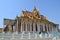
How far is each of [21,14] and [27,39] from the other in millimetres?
20279

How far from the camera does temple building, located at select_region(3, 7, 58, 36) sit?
3422cm

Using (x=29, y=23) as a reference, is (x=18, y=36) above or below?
below

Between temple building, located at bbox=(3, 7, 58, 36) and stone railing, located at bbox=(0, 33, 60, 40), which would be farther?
temple building, located at bbox=(3, 7, 58, 36)

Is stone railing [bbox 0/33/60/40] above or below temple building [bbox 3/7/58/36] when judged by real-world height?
below

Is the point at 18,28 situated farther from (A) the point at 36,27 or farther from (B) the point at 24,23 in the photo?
(A) the point at 36,27

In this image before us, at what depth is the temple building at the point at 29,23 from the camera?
34222 millimetres

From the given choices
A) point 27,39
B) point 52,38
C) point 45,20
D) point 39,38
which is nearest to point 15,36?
point 27,39

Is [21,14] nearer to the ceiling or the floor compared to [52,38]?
nearer to the ceiling

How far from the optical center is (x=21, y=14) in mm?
37344

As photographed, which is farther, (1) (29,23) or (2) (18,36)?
(1) (29,23)

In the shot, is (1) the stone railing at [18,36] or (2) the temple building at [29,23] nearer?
(1) the stone railing at [18,36]

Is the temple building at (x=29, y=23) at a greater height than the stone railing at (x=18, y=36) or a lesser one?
greater

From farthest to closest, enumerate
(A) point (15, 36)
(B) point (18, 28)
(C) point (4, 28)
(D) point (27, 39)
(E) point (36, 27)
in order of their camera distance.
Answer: (E) point (36, 27)
(B) point (18, 28)
(C) point (4, 28)
(D) point (27, 39)
(A) point (15, 36)

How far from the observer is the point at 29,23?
36.4 m
